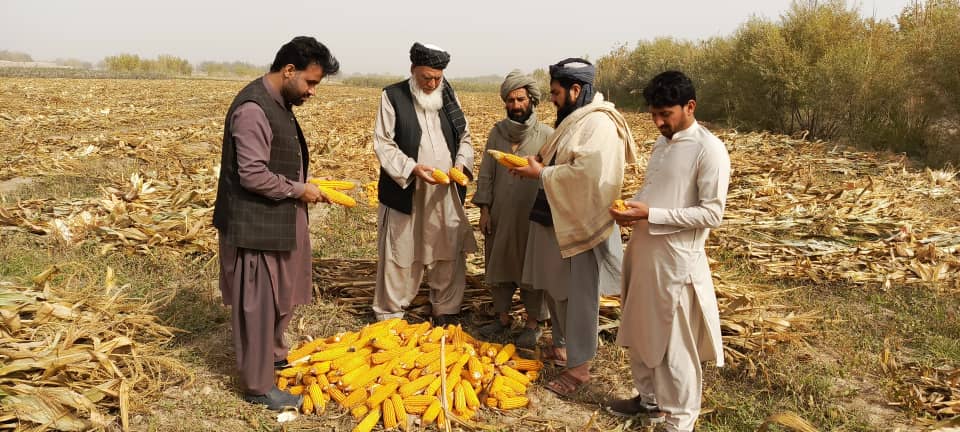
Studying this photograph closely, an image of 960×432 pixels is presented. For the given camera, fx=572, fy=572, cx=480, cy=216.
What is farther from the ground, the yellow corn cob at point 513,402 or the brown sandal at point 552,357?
the brown sandal at point 552,357

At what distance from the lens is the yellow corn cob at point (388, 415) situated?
3.14 metres

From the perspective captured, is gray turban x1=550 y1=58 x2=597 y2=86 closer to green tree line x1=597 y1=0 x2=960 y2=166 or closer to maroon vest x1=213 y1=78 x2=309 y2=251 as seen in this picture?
maroon vest x1=213 y1=78 x2=309 y2=251

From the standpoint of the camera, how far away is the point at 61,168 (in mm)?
9375

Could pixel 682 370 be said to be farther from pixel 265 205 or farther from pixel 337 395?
pixel 265 205

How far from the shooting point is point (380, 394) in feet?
10.8

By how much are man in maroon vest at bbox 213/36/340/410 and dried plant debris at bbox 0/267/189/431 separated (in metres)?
0.67

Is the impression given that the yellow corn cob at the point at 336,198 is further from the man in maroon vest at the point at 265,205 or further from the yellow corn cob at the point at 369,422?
the yellow corn cob at the point at 369,422

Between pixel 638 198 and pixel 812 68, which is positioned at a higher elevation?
pixel 812 68

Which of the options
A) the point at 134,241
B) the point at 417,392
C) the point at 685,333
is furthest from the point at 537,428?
the point at 134,241

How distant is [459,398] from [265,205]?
154cm

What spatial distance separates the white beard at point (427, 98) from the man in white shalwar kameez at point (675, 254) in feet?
5.91

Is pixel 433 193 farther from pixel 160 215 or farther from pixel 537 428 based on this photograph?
pixel 160 215

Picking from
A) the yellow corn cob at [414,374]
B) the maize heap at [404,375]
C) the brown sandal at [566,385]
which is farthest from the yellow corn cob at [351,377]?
the brown sandal at [566,385]

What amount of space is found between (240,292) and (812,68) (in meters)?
16.5
